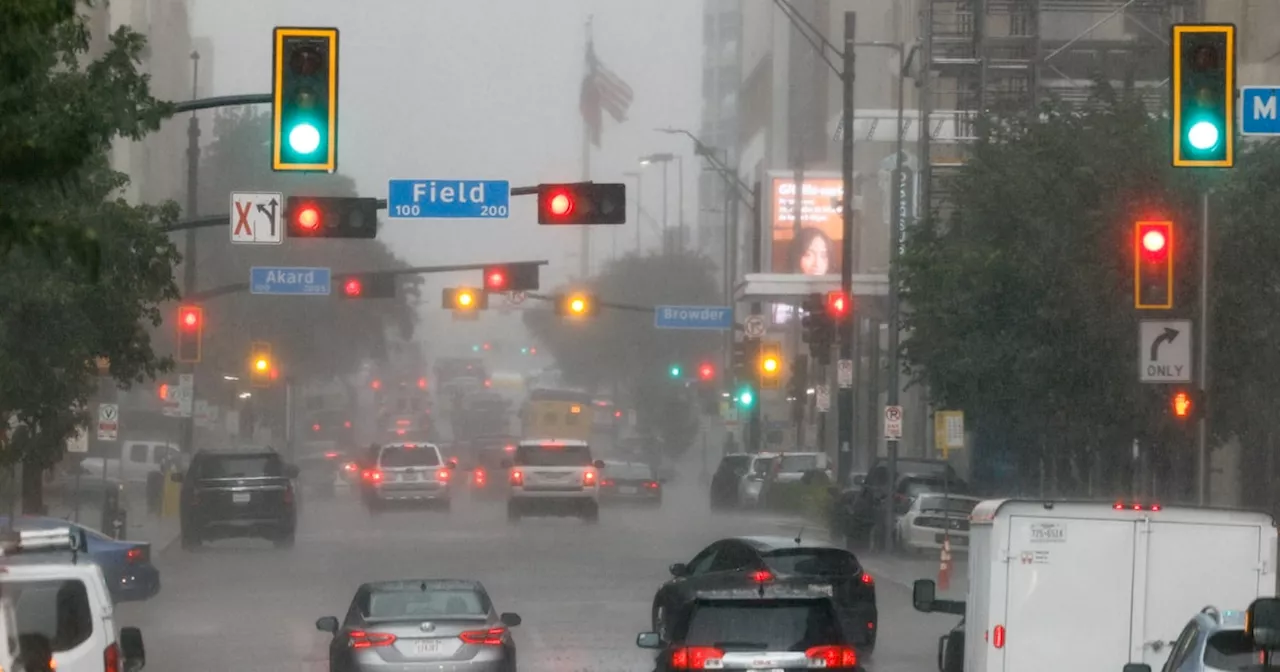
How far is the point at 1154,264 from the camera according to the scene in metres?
23.1

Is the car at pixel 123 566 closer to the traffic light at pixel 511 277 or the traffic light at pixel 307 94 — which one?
the traffic light at pixel 307 94

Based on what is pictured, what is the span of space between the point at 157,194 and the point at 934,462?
61.7m

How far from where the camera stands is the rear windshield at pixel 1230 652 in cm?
1082

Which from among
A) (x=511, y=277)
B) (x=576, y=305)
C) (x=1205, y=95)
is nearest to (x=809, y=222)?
(x=576, y=305)

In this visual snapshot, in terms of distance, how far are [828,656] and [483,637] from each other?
4142 millimetres

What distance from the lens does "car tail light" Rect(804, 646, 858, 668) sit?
52.0 ft

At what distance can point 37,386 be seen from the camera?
2927 cm

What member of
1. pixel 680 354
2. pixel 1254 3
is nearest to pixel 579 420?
pixel 680 354

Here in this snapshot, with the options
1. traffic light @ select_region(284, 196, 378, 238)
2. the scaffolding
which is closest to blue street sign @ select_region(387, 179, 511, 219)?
traffic light @ select_region(284, 196, 378, 238)

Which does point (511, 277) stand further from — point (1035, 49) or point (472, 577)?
point (1035, 49)

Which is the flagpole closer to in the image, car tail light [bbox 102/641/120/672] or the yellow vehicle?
the yellow vehicle

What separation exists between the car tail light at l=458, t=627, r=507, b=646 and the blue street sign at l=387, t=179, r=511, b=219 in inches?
474

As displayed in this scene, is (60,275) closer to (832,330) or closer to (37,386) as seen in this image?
(37,386)

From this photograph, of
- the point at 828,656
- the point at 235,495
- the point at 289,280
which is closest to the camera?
the point at 828,656
